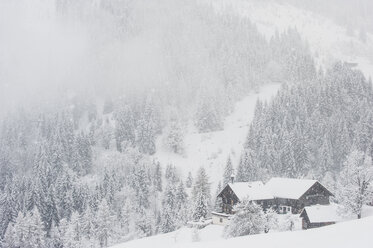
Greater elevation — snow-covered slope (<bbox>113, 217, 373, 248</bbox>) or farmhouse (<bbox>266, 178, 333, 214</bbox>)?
snow-covered slope (<bbox>113, 217, 373, 248</bbox>)

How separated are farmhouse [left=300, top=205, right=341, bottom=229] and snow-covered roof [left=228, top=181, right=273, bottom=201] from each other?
10.6 metres

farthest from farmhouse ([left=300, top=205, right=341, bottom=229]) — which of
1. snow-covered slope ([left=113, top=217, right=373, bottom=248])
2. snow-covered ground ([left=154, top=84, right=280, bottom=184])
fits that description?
snow-covered ground ([left=154, top=84, right=280, bottom=184])

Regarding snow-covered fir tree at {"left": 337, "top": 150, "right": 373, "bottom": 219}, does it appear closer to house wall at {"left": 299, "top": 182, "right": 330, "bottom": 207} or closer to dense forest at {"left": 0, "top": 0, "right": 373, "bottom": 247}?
house wall at {"left": 299, "top": 182, "right": 330, "bottom": 207}

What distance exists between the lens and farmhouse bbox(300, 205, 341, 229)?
54.6 metres

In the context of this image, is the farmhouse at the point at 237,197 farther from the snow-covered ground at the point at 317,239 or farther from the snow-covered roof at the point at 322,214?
the snow-covered ground at the point at 317,239

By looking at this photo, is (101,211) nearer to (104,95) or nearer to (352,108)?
(352,108)

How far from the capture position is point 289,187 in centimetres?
6912

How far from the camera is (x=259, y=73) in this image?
172 m

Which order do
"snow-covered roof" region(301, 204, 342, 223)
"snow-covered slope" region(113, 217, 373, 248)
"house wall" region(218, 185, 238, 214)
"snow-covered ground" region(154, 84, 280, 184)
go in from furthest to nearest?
"snow-covered ground" region(154, 84, 280, 184) < "house wall" region(218, 185, 238, 214) < "snow-covered roof" region(301, 204, 342, 223) < "snow-covered slope" region(113, 217, 373, 248)

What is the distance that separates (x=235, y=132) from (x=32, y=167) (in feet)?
230

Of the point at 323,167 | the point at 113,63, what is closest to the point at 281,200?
the point at 323,167

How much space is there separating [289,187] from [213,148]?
202 feet

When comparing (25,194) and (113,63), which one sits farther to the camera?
(113,63)

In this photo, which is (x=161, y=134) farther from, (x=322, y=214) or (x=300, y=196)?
(x=322, y=214)
